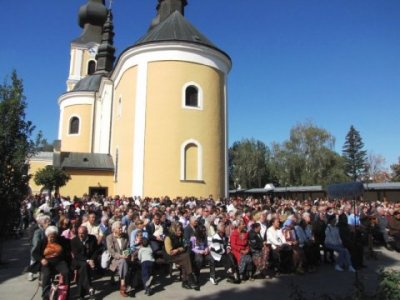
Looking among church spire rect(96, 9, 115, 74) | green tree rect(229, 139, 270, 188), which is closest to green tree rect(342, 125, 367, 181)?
green tree rect(229, 139, 270, 188)

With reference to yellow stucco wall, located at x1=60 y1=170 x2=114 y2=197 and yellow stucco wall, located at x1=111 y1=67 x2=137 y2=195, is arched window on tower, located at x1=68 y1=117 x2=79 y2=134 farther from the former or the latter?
yellow stucco wall, located at x1=111 y1=67 x2=137 y2=195

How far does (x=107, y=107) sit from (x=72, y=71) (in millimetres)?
17092

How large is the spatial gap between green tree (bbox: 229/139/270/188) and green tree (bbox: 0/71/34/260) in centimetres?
4248

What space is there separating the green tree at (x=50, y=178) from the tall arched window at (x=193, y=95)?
29.1 feet

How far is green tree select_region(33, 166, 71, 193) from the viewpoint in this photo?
21.1 metres

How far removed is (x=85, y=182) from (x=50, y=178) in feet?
12.7

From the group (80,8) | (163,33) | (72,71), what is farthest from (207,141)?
(80,8)

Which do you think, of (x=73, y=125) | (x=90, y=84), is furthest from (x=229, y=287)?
(x=90, y=84)

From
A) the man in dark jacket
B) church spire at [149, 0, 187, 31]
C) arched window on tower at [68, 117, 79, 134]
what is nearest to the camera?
the man in dark jacket

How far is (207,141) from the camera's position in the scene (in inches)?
826

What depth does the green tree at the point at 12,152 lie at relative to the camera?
9.10m

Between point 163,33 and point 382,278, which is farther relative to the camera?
point 163,33

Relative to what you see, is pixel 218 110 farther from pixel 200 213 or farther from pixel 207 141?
pixel 200 213

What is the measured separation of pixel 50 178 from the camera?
840 inches
